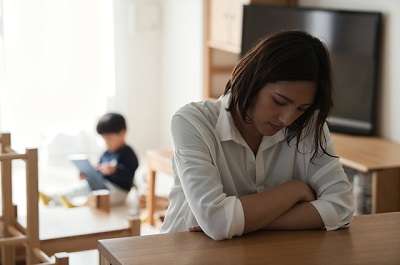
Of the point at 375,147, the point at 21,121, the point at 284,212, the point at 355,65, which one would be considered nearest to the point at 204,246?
the point at 284,212

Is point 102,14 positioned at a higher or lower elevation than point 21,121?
higher

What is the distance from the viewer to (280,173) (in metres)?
1.95

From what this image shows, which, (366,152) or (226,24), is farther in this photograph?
(226,24)

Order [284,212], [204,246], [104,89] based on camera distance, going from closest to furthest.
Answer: [204,246], [284,212], [104,89]

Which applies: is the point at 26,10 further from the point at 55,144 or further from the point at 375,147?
the point at 375,147

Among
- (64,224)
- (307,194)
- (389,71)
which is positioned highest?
(389,71)

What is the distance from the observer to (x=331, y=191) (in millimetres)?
1898

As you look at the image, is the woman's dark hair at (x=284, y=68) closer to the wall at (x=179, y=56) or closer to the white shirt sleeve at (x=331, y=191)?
the white shirt sleeve at (x=331, y=191)

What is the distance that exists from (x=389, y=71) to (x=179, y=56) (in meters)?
2.05

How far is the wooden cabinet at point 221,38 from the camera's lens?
482 centimetres

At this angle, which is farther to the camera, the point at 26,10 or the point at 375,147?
the point at 26,10

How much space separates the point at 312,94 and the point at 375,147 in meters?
2.23

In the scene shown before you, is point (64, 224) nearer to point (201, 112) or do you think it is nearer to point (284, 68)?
point (201, 112)

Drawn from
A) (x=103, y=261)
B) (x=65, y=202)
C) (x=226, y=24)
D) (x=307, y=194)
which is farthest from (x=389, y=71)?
(x=103, y=261)
